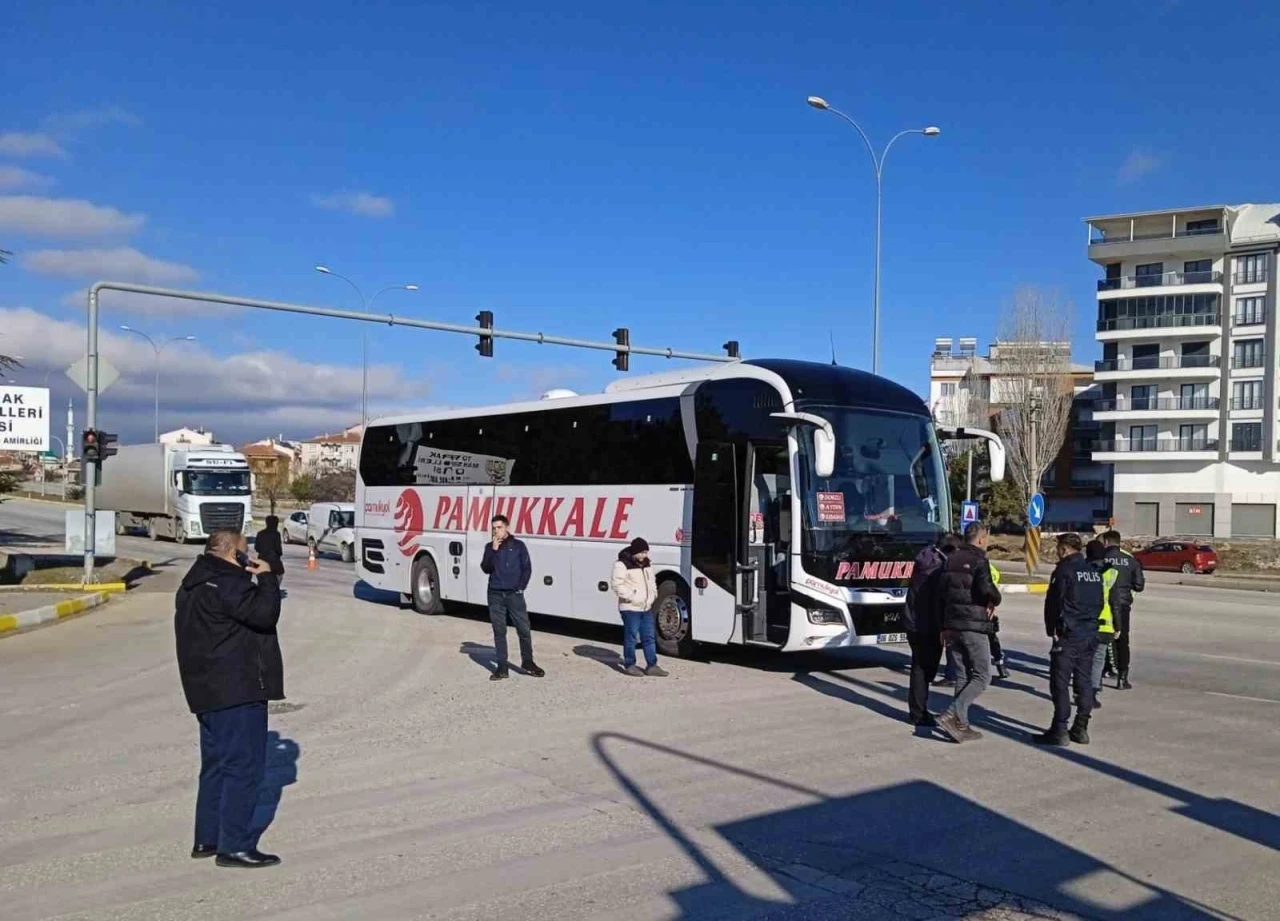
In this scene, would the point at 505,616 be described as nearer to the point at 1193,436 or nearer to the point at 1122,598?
the point at 1122,598

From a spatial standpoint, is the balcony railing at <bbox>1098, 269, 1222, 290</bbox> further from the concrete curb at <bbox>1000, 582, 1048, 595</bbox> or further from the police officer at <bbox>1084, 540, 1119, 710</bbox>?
the police officer at <bbox>1084, 540, 1119, 710</bbox>

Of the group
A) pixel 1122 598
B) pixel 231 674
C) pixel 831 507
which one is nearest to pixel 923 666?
pixel 831 507

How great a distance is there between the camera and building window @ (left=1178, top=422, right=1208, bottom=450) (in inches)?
2773

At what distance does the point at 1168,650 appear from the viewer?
17.0 m

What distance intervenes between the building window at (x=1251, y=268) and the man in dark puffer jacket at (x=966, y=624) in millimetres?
68578

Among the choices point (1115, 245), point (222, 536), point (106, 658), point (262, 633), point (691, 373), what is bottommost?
point (106, 658)

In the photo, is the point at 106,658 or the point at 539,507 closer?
the point at 106,658

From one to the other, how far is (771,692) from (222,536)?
7608 mm

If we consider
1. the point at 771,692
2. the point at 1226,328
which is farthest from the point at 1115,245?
the point at 771,692

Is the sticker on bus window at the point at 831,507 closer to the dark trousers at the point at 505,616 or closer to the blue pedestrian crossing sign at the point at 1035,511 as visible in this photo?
the dark trousers at the point at 505,616

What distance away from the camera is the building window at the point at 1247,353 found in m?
68.6

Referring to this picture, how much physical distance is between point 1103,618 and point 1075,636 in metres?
0.55

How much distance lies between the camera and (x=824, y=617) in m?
13.4

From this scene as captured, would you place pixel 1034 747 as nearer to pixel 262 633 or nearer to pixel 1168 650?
pixel 262 633
